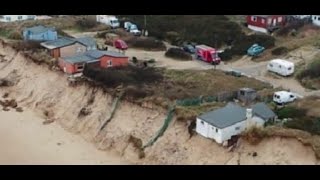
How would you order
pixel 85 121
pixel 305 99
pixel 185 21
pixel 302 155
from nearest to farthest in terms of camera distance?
pixel 302 155, pixel 305 99, pixel 85 121, pixel 185 21

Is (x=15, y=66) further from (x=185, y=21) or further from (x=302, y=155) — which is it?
(x=302, y=155)

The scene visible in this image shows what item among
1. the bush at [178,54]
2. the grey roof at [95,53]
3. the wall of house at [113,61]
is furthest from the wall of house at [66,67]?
the bush at [178,54]

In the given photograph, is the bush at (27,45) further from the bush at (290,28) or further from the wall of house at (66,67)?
the bush at (290,28)

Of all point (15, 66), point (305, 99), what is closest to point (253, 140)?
point (305, 99)

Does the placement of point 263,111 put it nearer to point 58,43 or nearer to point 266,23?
point 58,43

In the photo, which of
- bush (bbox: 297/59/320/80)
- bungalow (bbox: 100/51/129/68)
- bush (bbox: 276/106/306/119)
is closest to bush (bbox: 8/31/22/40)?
bungalow (bbox: 100/51/129/68)

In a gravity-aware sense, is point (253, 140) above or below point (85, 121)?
above

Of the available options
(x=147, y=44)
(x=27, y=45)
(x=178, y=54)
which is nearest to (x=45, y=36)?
(x=27, y=45)
